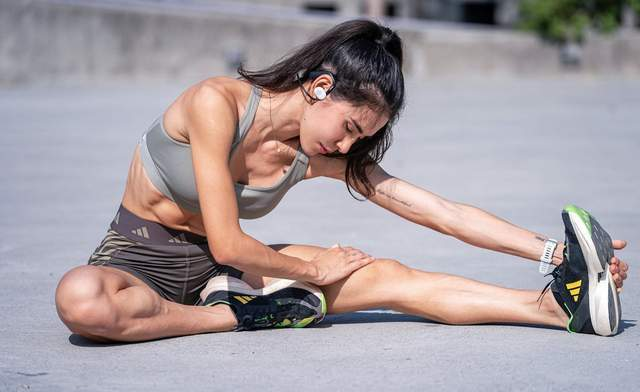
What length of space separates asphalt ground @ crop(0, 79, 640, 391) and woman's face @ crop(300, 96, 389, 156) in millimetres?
711

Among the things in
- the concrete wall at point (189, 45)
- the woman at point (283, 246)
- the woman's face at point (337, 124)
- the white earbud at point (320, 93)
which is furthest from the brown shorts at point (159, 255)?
the concrete wall at point (189, 45)

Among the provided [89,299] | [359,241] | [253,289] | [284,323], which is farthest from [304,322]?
[359,241]

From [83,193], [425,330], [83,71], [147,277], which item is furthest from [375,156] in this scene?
[83,71]

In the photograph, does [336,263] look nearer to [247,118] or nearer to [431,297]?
[431,297]

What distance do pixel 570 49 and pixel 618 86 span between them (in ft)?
16.8

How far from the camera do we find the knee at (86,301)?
348cm

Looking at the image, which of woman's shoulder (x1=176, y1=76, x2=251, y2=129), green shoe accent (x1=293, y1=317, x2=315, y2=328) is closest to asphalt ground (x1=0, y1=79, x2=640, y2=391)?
green shoe accent (x1=293, y1=317, x2=315, y2=328)

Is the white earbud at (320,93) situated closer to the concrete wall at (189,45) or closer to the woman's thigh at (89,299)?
the woman's thigh at (89,299)

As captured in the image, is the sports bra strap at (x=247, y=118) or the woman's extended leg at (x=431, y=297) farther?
the woman's extended leg at (x=431, y=297)

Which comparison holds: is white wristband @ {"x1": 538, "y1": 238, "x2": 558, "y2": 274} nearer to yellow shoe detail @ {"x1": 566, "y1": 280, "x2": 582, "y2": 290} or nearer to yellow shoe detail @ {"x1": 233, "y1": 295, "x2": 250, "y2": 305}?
yellow shoe detail @ {"x1": 566, "y1": 280, "x2": 582, "y2": 290}

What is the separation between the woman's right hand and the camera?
3.91 metres

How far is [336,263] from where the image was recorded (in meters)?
3.96

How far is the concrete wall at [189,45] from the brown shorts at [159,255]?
11.4m

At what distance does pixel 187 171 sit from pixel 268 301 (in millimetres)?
589
